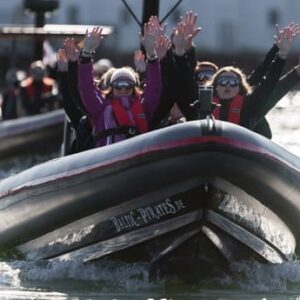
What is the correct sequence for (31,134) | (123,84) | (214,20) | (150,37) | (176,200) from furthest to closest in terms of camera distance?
1. (214,20)
2. (31,134)
3. (123,84)
4. (150,37)
5. (176,200)

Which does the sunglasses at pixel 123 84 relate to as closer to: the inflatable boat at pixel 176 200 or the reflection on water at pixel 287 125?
the inflatable boat at pixel 176 200

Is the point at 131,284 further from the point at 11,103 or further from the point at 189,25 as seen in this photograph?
the point at 11,103

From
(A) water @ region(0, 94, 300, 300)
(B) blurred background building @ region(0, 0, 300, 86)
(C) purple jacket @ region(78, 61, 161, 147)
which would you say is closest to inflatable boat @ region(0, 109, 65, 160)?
(C) purple jacket @ region(78, 61, 161, 147)

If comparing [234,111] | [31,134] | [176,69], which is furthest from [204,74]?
[31,134]

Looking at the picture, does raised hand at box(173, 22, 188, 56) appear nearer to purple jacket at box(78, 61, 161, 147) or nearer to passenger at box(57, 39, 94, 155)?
purple jacket at box(78, 61, 161, 147)

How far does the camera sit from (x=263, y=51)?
4325 cm

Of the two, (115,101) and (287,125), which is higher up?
(115,101)

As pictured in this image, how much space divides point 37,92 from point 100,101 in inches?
315

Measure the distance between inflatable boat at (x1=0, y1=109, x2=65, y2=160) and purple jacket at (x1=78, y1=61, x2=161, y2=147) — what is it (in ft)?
23.3

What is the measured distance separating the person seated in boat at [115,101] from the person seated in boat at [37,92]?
752 centimetres

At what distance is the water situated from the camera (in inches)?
280

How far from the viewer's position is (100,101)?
25.9 ft

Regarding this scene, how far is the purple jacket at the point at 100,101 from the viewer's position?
7.80m

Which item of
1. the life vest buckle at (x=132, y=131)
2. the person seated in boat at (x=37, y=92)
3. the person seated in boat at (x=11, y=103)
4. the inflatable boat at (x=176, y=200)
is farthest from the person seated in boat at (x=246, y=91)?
the person seated in boat at (x=11, y=103)
